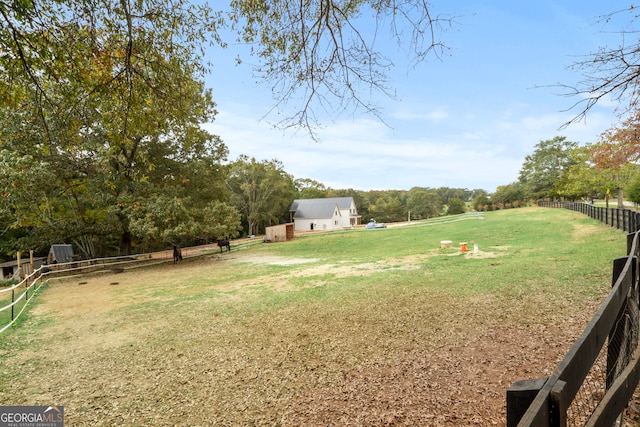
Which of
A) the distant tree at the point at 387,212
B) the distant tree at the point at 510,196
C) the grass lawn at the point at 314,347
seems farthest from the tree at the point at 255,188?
the distant tree at the point at 510,196

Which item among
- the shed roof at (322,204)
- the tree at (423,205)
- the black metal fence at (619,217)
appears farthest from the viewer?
the tree at (423,205)

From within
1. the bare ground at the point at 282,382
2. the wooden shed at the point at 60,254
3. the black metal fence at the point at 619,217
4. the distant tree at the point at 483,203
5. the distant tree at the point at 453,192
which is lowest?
the bare ground at the point at 282,382

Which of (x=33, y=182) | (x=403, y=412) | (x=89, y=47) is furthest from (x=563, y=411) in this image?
(x=33, y=182)

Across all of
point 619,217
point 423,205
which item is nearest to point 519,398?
point 619,217

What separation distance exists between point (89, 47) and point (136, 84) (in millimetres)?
686

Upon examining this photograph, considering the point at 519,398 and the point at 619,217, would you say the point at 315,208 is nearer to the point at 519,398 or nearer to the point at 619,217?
the point at 619,217

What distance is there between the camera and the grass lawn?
3719mm

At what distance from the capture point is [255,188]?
148ft

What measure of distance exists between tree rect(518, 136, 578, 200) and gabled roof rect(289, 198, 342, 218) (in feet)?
110

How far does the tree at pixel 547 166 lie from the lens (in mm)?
50653

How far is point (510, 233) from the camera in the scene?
1900cm

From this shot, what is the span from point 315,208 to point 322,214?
192 centimetres

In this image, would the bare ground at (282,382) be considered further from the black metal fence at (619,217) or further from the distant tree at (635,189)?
the distant tree at (635,189)

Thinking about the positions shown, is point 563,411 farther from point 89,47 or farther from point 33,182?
point 33,182
